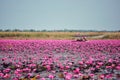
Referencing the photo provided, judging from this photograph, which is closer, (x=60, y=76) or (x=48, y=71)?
(x=60, y=76)

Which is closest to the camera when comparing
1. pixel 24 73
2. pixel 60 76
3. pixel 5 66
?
pixel 60 76

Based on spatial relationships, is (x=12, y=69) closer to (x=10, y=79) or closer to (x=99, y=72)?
(x=10, y=79)

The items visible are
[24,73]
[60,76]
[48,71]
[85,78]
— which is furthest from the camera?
[48,71]

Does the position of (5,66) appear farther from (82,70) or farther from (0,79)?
(82,70)

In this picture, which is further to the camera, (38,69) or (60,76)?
(38,69)

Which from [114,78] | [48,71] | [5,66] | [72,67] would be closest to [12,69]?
[5,66]

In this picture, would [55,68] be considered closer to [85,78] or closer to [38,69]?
[38,69]

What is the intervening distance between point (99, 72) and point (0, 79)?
10.6 ft

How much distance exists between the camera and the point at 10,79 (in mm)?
6922

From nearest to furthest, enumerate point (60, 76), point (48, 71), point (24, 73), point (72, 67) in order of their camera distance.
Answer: point (60, 76)
point (24, 73)
point (48, 71)
point (72, 67)

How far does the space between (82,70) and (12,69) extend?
8.95 ft

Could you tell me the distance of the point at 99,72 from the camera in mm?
7621

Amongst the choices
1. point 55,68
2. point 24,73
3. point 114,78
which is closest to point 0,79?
point 24,73

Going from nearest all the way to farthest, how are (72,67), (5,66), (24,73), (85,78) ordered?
(85,78) < (24,73) < (72,67) < (5,66)
